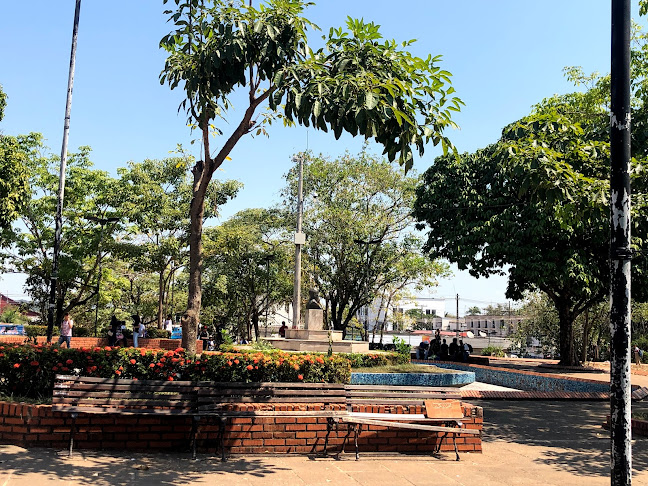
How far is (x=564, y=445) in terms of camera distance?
902 centimetres

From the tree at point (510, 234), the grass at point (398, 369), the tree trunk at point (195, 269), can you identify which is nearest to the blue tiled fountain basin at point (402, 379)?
the grass at point (398, 369)

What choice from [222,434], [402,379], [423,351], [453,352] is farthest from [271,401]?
→ [423,351]

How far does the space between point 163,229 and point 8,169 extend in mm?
11812

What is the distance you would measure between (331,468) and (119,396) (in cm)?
265

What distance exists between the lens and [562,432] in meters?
10.2

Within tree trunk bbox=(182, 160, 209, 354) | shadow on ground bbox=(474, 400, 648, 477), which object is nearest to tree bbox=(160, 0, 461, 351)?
tree trunk bbox=(182, 160, 209, 354)

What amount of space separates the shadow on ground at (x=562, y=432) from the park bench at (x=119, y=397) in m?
4.48

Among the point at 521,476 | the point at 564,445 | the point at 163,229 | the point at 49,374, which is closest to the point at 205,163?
the point at 49,374

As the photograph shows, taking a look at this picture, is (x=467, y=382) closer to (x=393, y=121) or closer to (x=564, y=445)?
(x=564, y=445)

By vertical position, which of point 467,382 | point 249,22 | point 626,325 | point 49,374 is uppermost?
point 249,22

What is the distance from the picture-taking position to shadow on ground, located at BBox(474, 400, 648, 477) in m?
7.93

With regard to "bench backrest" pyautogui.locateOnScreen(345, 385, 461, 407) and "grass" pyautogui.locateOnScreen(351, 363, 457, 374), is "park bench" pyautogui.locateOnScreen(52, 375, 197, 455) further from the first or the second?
"grass" pyautogui.locateOnScreen(351, 363, 457, 374)

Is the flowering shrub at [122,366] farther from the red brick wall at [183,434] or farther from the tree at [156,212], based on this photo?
the tree at [156,212]

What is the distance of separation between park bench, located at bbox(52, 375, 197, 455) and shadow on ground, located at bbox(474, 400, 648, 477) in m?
4.48
